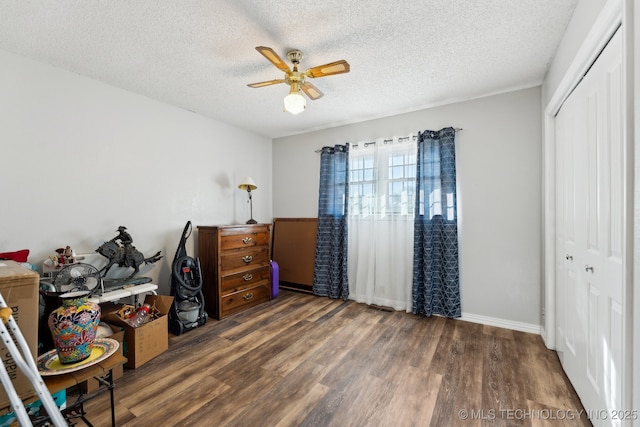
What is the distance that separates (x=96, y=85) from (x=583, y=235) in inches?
162

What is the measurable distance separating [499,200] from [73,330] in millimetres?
3511

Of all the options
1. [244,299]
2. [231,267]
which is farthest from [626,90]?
[244,299]

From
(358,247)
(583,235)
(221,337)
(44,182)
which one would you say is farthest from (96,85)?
(583,235)

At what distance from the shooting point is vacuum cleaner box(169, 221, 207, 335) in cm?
271

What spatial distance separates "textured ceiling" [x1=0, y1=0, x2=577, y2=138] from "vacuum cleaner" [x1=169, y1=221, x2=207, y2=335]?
5.90 ft

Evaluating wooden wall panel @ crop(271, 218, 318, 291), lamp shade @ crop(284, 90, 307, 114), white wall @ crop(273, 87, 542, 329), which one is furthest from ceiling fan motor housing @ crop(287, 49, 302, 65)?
wooden wall panel @ crop(271, 218, 318, 291)

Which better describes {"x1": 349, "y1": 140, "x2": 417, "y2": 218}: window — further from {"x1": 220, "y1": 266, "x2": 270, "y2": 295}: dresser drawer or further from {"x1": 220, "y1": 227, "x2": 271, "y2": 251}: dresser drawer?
{"x1": 220, "y1": 266, "x2": 270, "y2": 295}: dresser drawer

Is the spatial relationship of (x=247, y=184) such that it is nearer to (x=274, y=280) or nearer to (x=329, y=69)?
(x=274, y=280)

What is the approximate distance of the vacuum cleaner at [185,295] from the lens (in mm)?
2713

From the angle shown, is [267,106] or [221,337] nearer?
[221,337]

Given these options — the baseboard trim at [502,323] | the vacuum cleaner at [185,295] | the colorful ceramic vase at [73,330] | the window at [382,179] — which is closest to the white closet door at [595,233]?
the baseboard trim at [502,323]

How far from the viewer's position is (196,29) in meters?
1.86

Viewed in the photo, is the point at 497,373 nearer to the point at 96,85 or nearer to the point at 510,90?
the point at 510,90

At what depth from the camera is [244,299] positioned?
11.1 ft
